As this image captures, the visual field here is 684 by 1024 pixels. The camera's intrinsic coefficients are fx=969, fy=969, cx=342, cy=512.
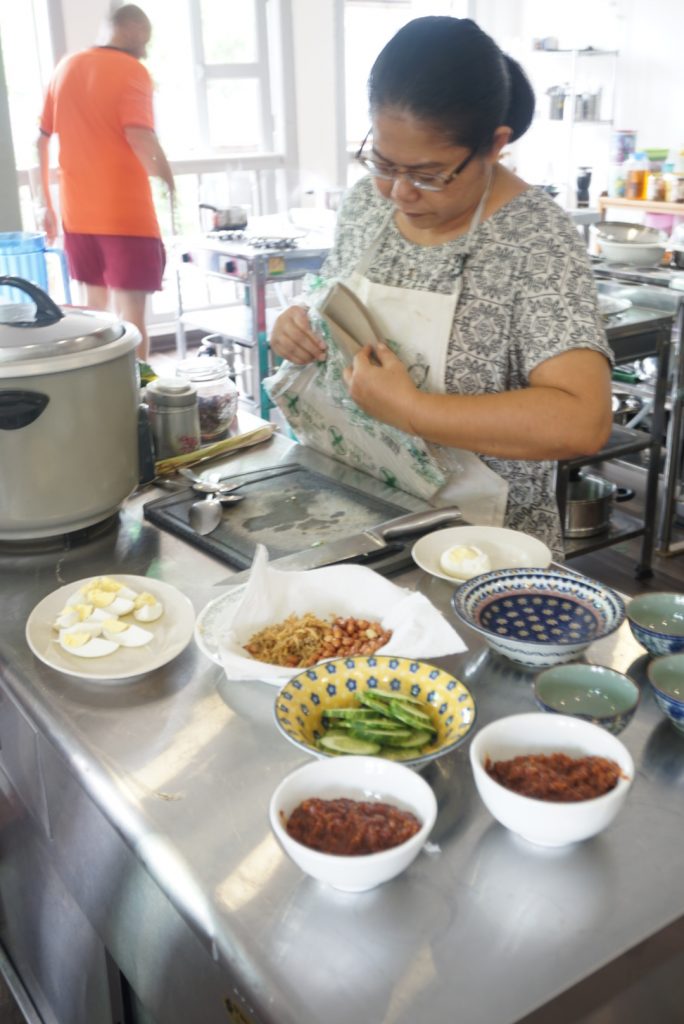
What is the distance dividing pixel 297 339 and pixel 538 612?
0.71m

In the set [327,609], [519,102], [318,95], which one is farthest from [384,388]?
[318,95]

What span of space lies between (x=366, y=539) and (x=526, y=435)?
0.85 ft

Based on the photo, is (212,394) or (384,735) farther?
(212,394)

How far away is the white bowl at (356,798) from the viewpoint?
27.6 inches

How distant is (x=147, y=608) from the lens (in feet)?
3.65

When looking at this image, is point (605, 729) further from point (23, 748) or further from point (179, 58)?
point (179, 58)

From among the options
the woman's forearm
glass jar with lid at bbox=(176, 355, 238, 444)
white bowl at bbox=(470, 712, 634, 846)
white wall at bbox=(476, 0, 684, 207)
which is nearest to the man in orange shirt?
glass jar with lid at bbox=(176, 355, 238, 444)

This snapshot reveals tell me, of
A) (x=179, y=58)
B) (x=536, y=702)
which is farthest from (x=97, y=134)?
(x=536, y=702)

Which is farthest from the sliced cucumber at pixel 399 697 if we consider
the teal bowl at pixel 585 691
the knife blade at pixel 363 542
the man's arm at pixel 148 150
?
the man's arm at pixel 148 150

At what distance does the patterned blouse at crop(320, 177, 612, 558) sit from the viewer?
4.38ft

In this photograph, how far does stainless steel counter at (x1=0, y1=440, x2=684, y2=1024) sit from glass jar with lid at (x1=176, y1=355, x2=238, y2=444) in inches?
21.4

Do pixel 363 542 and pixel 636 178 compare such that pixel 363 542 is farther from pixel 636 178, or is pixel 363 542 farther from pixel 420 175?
pixel 636 178

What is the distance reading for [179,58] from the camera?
552 cm

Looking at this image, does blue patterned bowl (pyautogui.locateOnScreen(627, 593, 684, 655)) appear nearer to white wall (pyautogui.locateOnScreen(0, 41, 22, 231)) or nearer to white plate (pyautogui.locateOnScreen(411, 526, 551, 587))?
white plate (pyautogui.locateOnScreen(411, 526, 551, 587))
